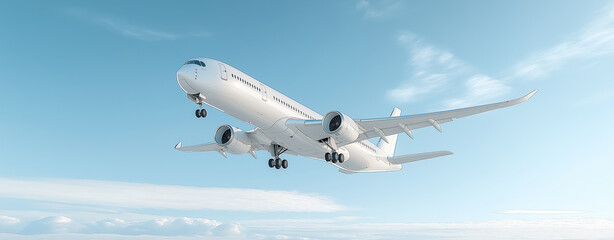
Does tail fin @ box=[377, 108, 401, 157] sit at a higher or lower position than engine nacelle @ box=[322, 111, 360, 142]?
higher

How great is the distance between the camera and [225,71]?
29969mm

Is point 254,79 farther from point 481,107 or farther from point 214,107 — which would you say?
point 481,107

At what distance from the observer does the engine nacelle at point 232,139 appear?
124 feet

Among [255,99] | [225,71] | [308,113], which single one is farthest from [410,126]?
[225,71]

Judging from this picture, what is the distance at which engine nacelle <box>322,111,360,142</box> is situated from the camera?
107 feet

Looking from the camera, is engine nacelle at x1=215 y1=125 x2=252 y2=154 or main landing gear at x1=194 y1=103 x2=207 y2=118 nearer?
main landing gear at x1=194 y1=103 x2=207 y2=118

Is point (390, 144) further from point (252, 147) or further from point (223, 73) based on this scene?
point (223, 73)

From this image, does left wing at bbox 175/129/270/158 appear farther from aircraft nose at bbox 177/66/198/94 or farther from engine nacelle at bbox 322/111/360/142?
aircraft nose at bbox 177/66/198/94

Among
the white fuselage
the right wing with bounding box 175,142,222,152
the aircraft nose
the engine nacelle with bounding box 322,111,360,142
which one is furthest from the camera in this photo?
the right wing with bounding box 175,142,222,152

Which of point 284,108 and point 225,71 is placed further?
point 284,108

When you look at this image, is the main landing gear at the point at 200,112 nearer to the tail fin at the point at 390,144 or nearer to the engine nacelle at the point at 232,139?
the engine nacelle at the point at 232,139

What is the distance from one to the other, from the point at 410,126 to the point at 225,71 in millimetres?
13840

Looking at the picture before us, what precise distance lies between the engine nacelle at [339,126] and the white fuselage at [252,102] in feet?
7.26

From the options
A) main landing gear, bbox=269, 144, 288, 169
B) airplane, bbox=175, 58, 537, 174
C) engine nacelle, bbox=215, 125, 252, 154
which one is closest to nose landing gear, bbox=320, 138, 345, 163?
airplane, bbox=175, 58, 537, 174
